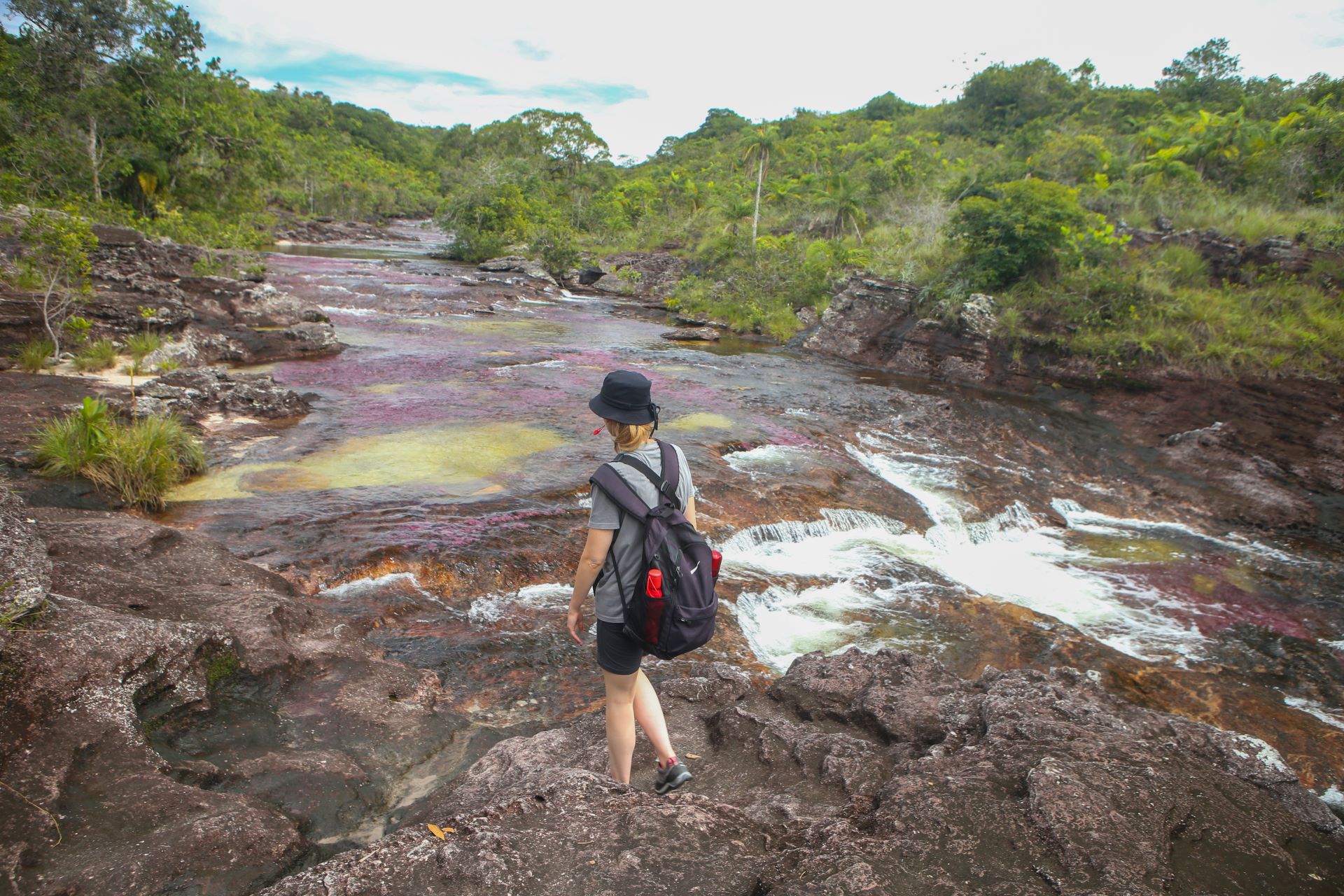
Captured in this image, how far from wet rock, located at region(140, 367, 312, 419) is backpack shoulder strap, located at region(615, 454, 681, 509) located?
31.3 feet

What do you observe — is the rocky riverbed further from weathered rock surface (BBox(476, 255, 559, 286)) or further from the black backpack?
weathered rock surface (BBox(476, 255, 559, 286))

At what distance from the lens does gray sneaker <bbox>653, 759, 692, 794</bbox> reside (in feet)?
11.0

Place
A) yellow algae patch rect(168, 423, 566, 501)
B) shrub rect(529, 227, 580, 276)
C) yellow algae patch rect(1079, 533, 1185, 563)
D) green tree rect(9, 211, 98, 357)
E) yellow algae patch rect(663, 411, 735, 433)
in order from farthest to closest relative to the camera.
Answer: shrub rect(529, 227, 580, 276) < yellow algae patch rect(663, 411, 735, 433) < green tree rect(9, 211, 98, 357) < yellow algae patch rect(1079, 533, 1185, 563) < yellow algae patch rect(168, 423, 566, 501)

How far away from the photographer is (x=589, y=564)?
313 centimetres

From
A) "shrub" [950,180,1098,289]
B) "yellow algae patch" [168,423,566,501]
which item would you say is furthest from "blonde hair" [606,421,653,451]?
"shrub" [950,180,1098,289]

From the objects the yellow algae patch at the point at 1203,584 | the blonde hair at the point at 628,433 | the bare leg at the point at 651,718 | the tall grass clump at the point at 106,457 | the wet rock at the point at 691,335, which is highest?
the blonde hair at the point at 628,433

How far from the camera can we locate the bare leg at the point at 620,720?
328cm

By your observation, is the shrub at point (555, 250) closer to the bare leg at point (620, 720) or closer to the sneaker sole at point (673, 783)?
the bare leg at point (620, 720)

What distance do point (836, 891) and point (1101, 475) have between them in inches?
502

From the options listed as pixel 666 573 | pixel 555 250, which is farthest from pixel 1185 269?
pixel 555 250

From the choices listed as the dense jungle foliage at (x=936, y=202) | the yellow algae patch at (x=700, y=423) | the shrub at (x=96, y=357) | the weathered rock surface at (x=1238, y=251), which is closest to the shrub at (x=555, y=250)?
the dense jungle foliage at (x=936, y=202)

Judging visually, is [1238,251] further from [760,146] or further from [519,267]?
[519,267]

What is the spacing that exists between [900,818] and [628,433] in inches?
72.8

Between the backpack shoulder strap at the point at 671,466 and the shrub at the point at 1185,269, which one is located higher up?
the shrub at the point at 1185,269
